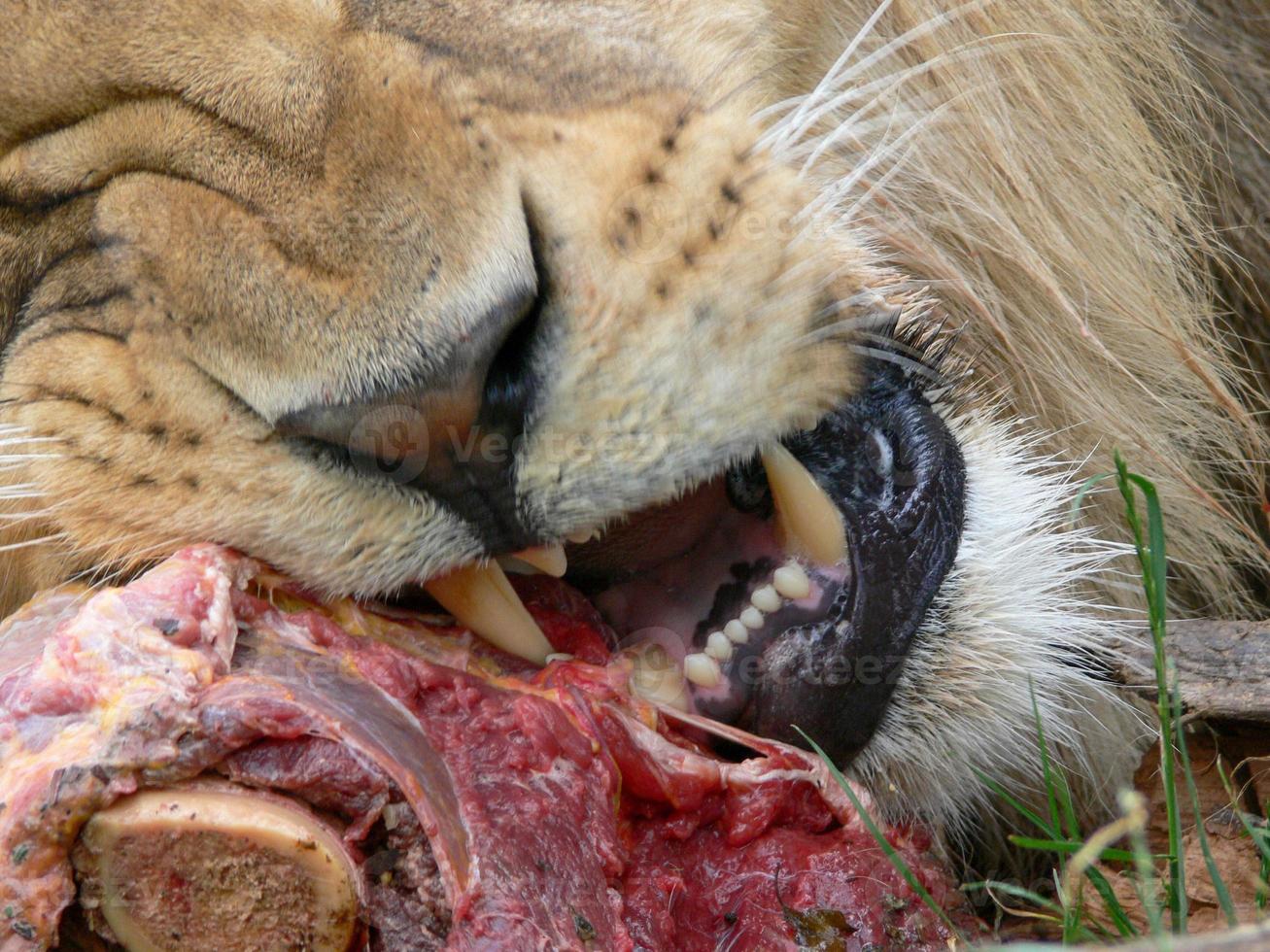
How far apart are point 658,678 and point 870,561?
25 centimetres

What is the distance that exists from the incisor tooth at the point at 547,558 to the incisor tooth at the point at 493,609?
4 centimetres

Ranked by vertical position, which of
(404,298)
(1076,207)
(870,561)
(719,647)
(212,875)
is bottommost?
(212,875)

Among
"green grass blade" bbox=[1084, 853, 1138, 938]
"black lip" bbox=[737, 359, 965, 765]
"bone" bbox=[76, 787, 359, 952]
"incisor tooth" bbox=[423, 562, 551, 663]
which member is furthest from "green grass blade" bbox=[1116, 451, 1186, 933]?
"bone" bbox=[76, 787, 359, 952]

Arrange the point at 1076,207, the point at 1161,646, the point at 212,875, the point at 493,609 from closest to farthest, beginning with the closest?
1. the point at 212,875
2. the point at 1161,646
3. the point at 493,609
4. the point at 1076,207

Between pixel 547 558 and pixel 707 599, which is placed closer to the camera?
pixel 547 558

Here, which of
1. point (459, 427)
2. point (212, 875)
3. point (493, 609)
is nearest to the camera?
point (212, 875)

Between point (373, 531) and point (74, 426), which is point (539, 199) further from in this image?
point (74, 426)

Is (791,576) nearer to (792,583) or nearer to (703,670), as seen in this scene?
(792,583)

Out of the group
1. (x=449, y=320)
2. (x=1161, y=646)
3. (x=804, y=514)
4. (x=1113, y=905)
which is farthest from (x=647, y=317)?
(x=1113, y=905)

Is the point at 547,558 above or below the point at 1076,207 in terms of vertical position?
below

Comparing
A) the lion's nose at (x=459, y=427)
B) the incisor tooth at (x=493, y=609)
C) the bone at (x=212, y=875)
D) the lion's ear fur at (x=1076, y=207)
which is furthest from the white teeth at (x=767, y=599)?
the bone at (x=212, y=875)

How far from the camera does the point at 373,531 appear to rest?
4.79 feet

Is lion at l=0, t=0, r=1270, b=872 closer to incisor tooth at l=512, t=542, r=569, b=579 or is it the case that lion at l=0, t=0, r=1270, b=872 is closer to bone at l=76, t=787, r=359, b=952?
incisor tooth at l=512, t=542, r=569, b=579

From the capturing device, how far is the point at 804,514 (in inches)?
65.3
